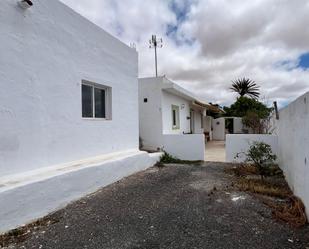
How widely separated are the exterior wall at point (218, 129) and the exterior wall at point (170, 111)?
35.0 ft

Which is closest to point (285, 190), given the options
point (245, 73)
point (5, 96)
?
point (5, 96)

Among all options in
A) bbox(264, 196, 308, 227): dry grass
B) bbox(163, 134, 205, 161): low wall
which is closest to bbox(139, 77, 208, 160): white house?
bbox(163, 134, 205, 161): low wall

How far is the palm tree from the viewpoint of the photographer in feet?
123

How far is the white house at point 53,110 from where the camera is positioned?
4.63 meters

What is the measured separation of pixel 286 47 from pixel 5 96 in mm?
17309

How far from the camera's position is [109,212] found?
4.98m

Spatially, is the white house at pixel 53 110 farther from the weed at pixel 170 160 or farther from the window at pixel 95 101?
the weed at pixel 170 160

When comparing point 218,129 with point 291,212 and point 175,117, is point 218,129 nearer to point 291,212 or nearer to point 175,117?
point 175,117

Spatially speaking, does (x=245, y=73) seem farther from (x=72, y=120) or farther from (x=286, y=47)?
(x=72, y=120)

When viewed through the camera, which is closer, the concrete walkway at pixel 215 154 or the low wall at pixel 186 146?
the low wall at pixel 186 146

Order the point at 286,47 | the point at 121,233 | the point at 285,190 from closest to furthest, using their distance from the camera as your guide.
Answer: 1. the point at 121,233
2. the point at 285,190
3. the point at 286,47

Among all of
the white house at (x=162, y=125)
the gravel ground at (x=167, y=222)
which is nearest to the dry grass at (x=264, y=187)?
the gravel ground at (x=167, y=222)

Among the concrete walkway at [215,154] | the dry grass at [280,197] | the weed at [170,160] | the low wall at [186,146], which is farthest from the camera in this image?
the concrete walkway at [215,154]

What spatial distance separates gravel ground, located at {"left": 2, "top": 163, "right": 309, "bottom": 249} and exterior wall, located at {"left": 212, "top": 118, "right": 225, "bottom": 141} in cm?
2152
